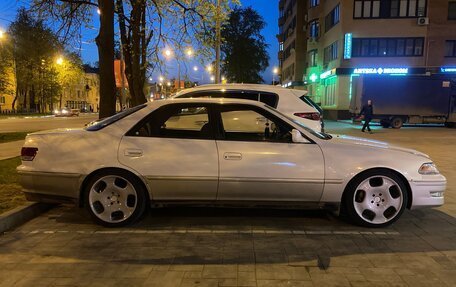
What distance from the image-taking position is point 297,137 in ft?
17.6

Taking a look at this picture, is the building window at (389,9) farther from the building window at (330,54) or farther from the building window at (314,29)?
the building window at (314,29)

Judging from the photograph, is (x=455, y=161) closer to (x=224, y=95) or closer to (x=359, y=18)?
(x=224, y=95)

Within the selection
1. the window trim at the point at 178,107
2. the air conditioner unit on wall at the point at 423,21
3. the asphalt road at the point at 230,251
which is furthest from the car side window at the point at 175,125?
the air conditioner unit on wall at the point at 423,21

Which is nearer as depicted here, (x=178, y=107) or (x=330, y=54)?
(x=178, y=107)

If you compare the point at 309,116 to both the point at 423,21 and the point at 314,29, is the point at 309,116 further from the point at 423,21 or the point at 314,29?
the point at 314,29

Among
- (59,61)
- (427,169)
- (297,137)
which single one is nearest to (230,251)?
(297,137)

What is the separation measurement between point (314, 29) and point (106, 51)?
41160 mm

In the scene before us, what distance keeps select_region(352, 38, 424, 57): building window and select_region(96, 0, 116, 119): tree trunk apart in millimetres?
30787

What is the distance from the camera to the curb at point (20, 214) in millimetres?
5365

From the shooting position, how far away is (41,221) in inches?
229

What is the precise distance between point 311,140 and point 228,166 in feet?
3.61

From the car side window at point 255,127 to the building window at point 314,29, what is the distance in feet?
142

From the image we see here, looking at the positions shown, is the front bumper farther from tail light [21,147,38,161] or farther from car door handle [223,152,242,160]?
tail light [21,147,38,161]

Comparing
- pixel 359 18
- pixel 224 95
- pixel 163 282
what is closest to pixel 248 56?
pixel 359 18
